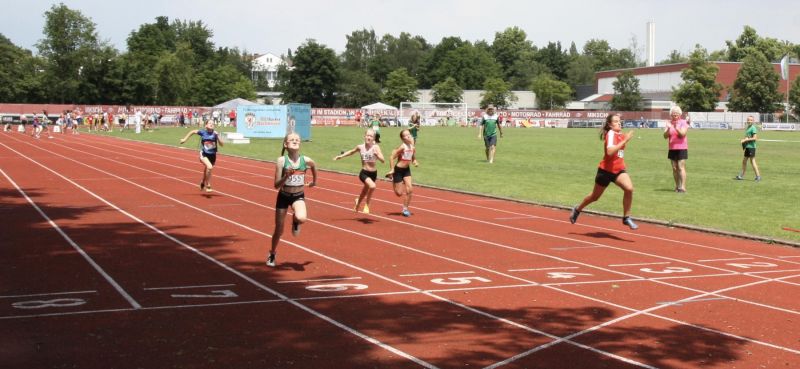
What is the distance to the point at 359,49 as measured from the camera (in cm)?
17312

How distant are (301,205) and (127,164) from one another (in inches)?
773

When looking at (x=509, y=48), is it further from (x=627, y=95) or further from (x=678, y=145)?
(x=678, y=145)

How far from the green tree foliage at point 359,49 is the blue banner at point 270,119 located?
120 m

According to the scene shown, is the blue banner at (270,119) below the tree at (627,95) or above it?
below

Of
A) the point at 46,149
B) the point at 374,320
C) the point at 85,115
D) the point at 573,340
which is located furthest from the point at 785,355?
the point at 85,115

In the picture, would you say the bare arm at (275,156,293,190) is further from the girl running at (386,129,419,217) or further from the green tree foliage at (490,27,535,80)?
the green tree foliage at (490,27,535,80)

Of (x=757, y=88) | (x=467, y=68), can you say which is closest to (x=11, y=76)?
(x=467, y=68)

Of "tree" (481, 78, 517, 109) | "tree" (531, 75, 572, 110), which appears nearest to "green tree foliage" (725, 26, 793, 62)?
"tree" (531, 75, 572, 110)

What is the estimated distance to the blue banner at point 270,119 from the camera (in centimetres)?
4738

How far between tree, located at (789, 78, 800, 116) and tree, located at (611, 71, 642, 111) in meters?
18.3

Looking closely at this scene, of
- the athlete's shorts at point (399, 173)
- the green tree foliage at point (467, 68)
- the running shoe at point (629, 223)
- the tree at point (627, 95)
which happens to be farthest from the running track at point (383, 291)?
the green tree foliage at point (467, 68)

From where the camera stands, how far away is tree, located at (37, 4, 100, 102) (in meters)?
102

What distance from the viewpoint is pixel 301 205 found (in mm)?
10656

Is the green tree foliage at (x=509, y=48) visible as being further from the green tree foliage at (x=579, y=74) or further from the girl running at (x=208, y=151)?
the girl running at (x=208, y=151)
